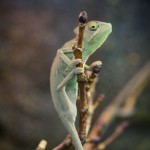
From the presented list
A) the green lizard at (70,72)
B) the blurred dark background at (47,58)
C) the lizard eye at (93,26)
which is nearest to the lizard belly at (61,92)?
the green lizard at (70,72)

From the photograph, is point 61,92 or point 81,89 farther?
point 61,92

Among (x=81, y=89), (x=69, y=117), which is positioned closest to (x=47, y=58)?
(x=69, y=117)

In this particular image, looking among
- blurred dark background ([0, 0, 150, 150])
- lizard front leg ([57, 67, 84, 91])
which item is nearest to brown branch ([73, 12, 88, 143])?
lizard front leg ([57, 67, 84, 91])

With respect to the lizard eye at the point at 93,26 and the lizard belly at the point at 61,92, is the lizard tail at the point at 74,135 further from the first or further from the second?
the lizard eye at the point at 93,26

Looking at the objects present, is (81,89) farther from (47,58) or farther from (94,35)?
(47,58)

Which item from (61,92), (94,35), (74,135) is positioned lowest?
(74,135)

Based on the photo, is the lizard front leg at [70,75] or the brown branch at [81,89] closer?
the brown branch at [81,89]

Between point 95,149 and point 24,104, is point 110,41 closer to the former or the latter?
point 24,104
